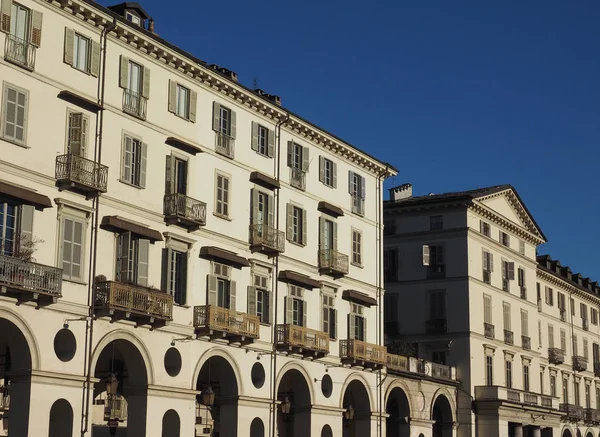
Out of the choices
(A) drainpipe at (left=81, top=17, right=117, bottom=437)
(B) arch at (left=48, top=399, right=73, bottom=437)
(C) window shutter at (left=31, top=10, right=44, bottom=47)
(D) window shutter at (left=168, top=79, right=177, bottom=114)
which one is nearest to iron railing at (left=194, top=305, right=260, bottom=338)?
(A) drainpipe at (left=81, top=17, right=117, bottom=437)

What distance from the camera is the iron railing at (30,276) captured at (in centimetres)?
3600

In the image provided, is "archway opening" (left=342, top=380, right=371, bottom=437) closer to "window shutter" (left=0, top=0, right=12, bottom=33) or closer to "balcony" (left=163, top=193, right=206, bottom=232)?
"balcony" (left=163, top=193, right=206, bottom=232)

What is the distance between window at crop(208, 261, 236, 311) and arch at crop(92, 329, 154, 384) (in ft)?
16.1

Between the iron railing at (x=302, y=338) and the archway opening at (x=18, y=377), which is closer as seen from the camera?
the archway opening at (x=18, y=377)

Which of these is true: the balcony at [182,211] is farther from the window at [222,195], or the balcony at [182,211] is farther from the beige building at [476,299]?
the beige building at [476,299]

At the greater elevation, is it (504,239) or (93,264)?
(504,239)

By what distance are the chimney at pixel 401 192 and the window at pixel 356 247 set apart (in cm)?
1997

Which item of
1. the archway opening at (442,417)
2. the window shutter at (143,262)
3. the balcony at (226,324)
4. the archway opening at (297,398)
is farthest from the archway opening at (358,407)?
the window shutter at (143,262)

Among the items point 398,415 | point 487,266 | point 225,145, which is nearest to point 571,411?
point 487,266

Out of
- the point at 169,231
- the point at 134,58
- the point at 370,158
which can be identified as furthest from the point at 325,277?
the point at 134,58

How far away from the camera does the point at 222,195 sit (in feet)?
161

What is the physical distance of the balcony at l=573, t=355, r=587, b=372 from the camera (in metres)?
94.5

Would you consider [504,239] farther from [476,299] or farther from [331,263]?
[331,263]

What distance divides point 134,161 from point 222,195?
6387 mm
